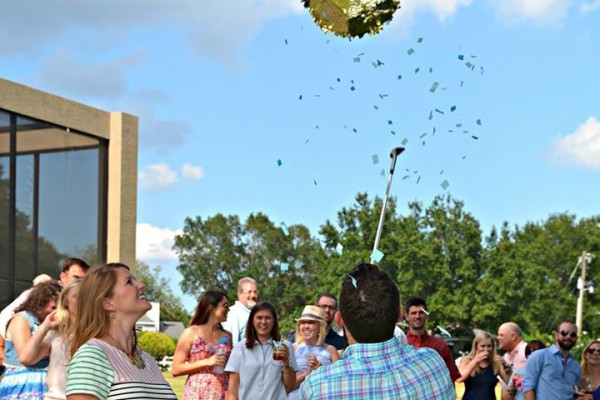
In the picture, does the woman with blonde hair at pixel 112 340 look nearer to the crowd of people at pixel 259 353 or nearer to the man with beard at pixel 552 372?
the crowd of people at pixel 259 353

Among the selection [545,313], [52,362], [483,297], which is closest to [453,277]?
[483,297]

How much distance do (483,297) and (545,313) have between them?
661cm

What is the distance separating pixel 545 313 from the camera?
6956cm

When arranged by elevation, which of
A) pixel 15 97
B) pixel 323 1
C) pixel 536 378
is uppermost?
pixel 15 97

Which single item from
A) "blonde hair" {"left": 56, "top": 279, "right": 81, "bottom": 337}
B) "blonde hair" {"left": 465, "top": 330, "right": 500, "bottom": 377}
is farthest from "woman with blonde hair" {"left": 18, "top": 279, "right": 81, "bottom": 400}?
"blonde hair" {"left": 465, "top": 330, "right": 500, "bottom": 377}

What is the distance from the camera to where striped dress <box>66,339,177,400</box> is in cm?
390

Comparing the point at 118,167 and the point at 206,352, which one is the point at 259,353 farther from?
the point at 118,167

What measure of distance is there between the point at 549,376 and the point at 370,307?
7.24 metres

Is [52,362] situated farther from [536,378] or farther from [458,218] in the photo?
[458,218]

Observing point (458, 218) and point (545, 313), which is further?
point (545, 313)

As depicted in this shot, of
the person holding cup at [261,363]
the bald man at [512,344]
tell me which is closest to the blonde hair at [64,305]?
the person holding cup at [261,363]

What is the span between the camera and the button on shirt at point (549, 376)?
10.2 meters

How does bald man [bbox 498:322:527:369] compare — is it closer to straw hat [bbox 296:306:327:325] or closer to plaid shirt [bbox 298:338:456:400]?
straw hat [bbox 296:306:327:325]

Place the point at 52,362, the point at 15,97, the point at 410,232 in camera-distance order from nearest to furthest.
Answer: the point at 52,362
the point at 15,97
the point at 410,232
